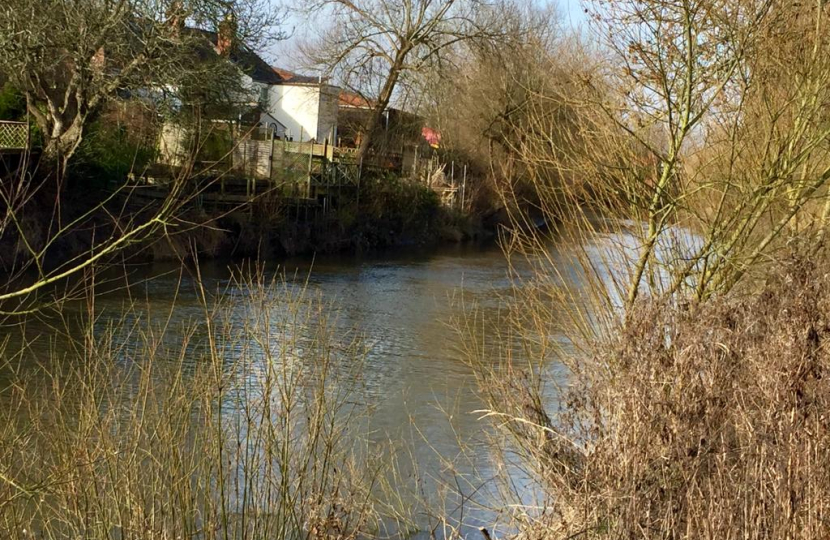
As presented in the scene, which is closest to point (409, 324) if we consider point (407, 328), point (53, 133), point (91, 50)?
point (407, 328)

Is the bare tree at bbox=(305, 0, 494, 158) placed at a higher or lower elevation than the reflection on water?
higher

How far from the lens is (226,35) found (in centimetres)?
2198

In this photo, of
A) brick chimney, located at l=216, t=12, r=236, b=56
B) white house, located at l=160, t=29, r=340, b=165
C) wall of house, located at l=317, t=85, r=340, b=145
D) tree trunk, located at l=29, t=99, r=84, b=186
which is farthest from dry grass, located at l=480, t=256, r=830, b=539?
wall of house, located at l=317, t=85, r=340, b=145

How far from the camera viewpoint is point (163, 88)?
2038 centimetres

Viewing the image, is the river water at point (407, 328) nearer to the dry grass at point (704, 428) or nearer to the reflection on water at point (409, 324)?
the reflection on water at point (409, 324)

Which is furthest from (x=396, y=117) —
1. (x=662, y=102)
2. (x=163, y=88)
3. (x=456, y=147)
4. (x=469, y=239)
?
(x=662, y=102)

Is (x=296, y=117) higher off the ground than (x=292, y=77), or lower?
lower

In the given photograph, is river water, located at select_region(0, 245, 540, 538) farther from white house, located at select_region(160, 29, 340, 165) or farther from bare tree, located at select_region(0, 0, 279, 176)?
white house, located at select_region(160, 29, 340, 165)

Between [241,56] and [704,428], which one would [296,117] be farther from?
[704,428]

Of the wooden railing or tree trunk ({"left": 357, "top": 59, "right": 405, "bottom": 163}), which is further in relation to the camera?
tree trunk ({"left": 357, "top": 59, "right": 405, "bottom": 163})

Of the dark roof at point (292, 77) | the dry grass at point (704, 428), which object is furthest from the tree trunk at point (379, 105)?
the dry grass at point (704, 428)

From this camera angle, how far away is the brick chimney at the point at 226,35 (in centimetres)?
2153

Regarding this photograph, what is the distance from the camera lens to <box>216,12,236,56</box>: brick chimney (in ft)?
70.6

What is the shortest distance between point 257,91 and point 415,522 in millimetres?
20824
